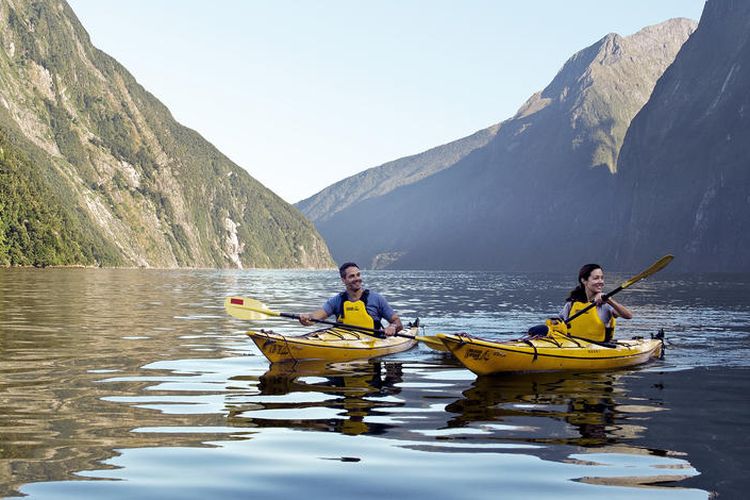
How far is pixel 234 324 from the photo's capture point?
33.7 meters

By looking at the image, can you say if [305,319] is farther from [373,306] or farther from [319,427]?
[319,427]

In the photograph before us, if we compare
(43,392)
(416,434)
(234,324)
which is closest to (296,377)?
(43,392)

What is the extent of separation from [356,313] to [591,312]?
5.26 m

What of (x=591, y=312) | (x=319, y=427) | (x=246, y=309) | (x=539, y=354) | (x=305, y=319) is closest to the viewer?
(x=319, y=427)

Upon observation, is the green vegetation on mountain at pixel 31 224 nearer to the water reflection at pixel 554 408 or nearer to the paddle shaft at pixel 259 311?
the paddle shaft at pixel 259 311

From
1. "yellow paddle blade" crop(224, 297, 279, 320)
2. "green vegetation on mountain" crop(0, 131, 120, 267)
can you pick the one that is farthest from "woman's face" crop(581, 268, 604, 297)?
"green vegetation on mountain" crop(0, 131, 120, 267)

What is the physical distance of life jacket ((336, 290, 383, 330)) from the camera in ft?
70.7

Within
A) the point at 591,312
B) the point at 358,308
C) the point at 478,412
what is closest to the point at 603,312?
the point at 591,312

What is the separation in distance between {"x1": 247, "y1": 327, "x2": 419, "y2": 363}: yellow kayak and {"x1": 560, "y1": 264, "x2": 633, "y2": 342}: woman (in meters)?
4.45

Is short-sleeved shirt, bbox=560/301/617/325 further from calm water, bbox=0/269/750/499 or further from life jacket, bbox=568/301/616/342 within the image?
calm water, bbox=0/269/750/499

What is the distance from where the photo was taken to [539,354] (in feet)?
61.2

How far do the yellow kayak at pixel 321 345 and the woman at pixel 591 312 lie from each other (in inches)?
175

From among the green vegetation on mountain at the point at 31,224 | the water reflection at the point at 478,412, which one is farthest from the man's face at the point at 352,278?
the green vegetation on mountain at the point at 31,224

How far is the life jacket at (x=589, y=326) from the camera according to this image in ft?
66.3
